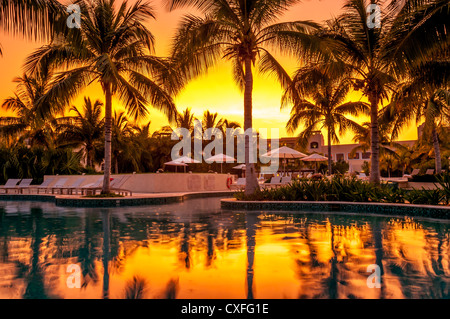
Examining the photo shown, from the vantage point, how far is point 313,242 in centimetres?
625

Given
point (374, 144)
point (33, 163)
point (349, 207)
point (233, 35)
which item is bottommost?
point (349, 207)

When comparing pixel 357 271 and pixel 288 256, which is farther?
pixel 288 256

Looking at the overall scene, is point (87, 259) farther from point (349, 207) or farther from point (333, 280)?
point (349, 207)

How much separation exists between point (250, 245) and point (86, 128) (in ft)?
73.0

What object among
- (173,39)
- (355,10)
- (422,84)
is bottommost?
(422,84)

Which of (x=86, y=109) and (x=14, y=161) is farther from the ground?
(x=86, y=109)

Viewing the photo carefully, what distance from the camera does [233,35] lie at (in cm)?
1249

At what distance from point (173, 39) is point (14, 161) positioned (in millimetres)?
17362

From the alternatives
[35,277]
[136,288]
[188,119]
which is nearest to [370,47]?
[136,288]

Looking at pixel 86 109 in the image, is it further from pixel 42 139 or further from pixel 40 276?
pixel 40 276
